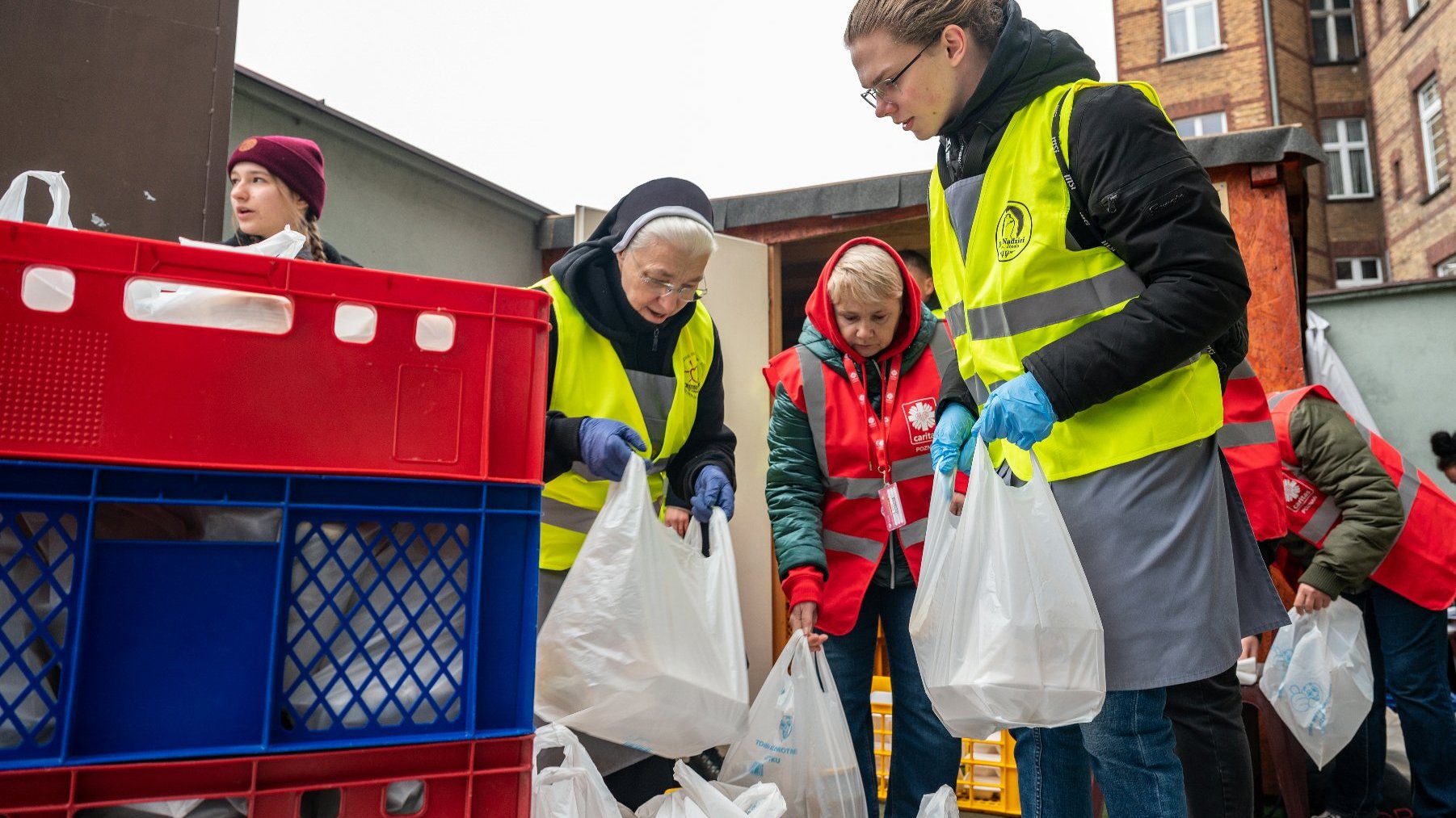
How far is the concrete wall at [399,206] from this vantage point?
4.58 meters

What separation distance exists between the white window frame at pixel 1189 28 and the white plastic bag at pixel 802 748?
1985cm

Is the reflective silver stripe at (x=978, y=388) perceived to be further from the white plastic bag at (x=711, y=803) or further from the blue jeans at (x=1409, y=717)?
the blue jeans at (x=1409, y=717)

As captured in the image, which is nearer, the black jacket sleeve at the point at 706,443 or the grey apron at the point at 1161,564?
the grey apron at the point at 1161,564

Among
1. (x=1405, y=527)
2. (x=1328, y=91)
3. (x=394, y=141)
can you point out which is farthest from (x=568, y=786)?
(x=1328, y=91)

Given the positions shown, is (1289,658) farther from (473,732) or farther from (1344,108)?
(1344,108)

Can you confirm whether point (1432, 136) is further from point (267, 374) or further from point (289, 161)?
point (267, 374)

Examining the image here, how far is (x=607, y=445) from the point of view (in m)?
1.94

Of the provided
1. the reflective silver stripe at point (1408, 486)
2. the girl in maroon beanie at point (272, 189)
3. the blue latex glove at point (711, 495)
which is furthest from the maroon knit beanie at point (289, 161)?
the reflective silver stripe at point (1408, 486)

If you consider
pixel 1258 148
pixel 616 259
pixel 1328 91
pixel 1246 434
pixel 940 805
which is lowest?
pixel 940 805

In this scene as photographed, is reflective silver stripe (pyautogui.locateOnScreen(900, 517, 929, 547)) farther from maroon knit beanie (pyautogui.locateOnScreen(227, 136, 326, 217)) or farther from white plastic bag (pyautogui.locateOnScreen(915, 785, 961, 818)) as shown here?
maroon knit beanie (pyautogui.locateOnScreen(227, 136, 326, 217))

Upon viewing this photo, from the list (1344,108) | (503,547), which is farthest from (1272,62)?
(503,547)

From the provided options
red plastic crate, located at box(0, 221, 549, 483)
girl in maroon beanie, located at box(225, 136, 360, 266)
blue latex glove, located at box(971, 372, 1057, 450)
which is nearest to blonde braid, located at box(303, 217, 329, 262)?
girl in maroon beanie, located at box(225, 136, 360, 266)

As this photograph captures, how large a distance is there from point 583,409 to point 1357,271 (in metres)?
21.1

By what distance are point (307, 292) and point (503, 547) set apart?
0.37 metres
